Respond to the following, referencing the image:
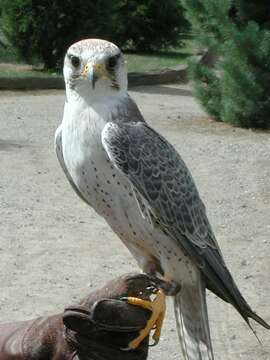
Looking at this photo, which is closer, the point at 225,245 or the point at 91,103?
the point at 91,103

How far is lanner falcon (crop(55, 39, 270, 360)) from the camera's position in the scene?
13.2ft

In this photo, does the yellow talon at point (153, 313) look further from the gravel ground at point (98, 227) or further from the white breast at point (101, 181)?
the gravel ground at point (98, 227)

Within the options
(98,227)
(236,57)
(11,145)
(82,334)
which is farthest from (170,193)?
(236,57)

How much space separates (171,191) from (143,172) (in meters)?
0.20

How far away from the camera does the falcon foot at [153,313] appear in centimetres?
345

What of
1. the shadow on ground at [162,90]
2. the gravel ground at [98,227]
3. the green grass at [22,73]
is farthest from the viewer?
the green grass at [22,73]

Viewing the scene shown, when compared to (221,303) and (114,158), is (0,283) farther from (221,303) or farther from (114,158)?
(114,158)

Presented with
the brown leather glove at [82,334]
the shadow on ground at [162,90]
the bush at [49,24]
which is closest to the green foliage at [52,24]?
the bush at [49,24]

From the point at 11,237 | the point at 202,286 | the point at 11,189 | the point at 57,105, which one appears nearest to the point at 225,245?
the point at 11,237

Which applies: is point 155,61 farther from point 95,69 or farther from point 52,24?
point 95,69

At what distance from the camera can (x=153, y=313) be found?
3.70 meters

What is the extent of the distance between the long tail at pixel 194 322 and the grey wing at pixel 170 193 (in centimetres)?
9

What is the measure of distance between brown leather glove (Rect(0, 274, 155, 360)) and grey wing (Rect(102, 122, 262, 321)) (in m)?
0.73

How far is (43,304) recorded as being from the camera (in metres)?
6.18
